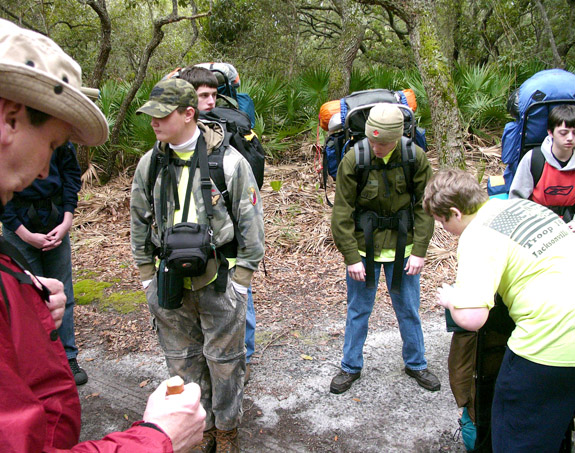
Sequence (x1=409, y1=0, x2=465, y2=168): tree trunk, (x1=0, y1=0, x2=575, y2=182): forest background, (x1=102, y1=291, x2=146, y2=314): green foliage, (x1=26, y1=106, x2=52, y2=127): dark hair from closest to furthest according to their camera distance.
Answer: (x1=26, y1=106, x2=52, y2=127): dark hair < (x1=102, y1=291, x2=146, y2=314): green foliage < (x1=409, y1=0, x2=465, y2=168): tree trunk < (x1=0, y1=0, x2=575, y2=182): forest background

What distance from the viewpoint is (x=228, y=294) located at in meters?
2.67

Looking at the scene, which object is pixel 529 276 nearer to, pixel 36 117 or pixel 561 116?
pixel 561 116

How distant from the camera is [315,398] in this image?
3.41 m

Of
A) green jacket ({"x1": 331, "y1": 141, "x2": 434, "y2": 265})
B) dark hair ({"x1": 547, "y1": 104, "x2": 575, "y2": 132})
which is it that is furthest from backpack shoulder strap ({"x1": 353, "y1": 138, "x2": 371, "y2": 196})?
dark hair ({"x1": 547, "y1": 104, "x2": 575, "y2": 132})

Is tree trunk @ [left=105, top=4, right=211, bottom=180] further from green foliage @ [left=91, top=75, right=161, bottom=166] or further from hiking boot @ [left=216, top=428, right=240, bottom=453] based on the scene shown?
hiking boot @ [left=216, top=428, right=240, bottom=453]

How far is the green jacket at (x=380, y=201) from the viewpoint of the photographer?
319 cm

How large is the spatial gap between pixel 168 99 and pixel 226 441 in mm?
2045

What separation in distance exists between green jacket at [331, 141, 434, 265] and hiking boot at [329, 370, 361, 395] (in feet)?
3.03

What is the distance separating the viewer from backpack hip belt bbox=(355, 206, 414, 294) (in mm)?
3252

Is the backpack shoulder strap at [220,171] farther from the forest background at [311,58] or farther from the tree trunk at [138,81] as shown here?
the tree trunk at [138,81]

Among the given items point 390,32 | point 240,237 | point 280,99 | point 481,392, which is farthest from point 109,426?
point 390,32

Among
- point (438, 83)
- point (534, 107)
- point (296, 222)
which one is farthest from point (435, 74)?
point (296, 222)

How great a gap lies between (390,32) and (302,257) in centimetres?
1256

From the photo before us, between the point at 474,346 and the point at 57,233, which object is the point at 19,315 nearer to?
the point at 474,346
